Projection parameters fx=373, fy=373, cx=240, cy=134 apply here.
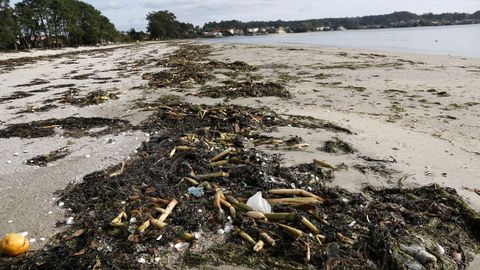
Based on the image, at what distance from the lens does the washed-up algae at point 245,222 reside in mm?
3404

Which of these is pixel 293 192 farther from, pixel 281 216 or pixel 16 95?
pixel 16 95

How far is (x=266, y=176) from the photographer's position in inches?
193

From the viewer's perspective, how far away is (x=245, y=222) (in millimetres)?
3906

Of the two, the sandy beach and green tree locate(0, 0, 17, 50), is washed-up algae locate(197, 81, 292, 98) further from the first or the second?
green tree locate(0, 0, 17, 50)

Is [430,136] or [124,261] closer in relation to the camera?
[124,261]

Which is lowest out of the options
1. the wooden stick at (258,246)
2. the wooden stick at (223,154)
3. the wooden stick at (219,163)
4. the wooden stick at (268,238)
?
the wooden stick at (258,246)

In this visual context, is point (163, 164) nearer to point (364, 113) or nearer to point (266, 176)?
point (266, 176)

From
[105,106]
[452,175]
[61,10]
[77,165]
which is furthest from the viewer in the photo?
[61,10]

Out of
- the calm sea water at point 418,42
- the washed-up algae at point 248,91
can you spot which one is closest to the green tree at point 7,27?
the calm sea water at point 418,42

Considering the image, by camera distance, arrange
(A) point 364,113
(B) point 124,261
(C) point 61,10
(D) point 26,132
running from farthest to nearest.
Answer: (C) point 61,10
(A) point 364,113
(D) point 26,132
(B) point 124,261

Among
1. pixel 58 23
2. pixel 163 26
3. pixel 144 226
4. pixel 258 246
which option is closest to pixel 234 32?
pixel 163 26

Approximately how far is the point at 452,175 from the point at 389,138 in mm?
1718

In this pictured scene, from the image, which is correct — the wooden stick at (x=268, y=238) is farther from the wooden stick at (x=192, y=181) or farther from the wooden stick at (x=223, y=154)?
the wooden stick at (x=223, y=154)

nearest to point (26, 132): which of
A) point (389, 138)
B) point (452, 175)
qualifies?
point (389, 138)
